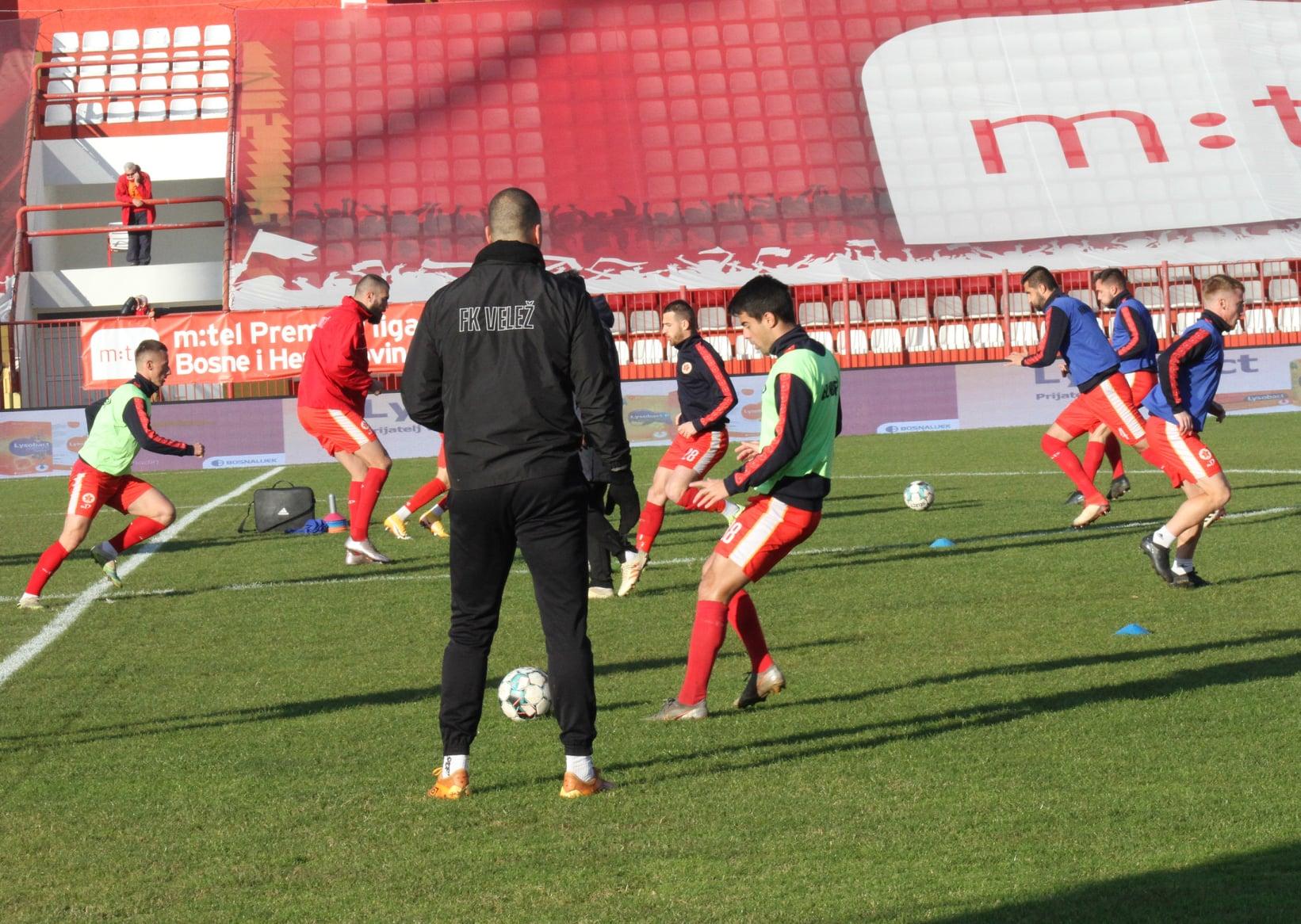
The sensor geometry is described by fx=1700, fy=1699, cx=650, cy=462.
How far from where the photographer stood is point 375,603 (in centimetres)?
1084

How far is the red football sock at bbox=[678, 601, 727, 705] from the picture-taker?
680cm

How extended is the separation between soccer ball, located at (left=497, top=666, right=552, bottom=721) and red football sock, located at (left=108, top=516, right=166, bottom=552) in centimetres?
533

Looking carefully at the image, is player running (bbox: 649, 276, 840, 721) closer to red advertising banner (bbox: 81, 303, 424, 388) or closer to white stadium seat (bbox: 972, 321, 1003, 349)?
red advertising banner (bbox: 81, 303, 424, 388)

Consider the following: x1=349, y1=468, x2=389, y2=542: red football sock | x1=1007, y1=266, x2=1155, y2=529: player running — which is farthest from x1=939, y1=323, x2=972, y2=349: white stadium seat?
x1=349, y1=468, x2=389, y2=542: red football sock

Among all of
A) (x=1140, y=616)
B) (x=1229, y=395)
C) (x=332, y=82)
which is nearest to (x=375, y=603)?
(x=1140, y=616)

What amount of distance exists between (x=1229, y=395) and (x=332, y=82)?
73.3 feet

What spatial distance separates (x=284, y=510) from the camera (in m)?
15.6

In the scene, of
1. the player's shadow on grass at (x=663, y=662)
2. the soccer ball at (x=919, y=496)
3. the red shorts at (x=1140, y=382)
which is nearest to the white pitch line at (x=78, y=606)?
the player's shadow on grass at (x=663, y=662)

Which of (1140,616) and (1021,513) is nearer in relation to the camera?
(1140,616)

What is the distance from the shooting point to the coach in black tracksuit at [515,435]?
18.2 ft

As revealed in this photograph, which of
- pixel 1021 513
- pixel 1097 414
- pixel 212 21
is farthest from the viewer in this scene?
pixel 212 21

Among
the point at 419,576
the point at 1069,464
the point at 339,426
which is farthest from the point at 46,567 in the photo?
the point at 1069,464

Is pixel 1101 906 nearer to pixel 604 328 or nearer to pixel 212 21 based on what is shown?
pixel 604 328

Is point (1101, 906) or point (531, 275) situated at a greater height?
point (531, 275)
